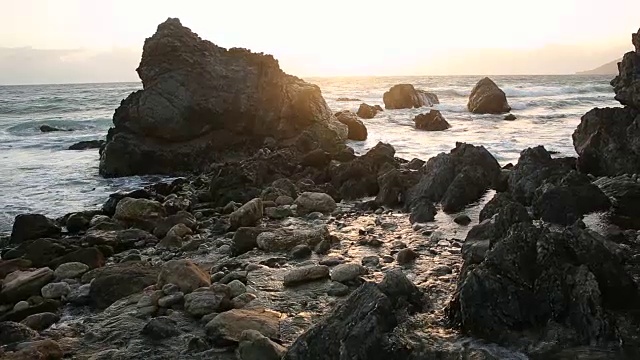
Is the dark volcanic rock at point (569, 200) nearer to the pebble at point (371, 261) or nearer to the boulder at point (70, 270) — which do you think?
the pebble at point (371, 261)

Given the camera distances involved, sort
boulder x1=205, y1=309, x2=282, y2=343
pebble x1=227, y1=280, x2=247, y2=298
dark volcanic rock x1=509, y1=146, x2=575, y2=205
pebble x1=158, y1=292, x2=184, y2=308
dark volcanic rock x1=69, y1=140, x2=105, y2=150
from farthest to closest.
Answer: dark volcanic rock x1=69, y1=140, x2=105, y2=150 → dark volcanic rock x1=509, y1=146, x2=575, y2=205 → pebble x1=227, y1=280, x2=247, y2=298 → pebble x1=158, y1=292, x2=184, y2=308 → boulder x1=205, y1=309, x2=282, y2=343

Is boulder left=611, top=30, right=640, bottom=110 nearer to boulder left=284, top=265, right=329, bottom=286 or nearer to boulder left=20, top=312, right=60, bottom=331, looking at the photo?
boulder left=284, top=265, right=329, bottom=286

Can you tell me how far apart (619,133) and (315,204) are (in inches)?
294

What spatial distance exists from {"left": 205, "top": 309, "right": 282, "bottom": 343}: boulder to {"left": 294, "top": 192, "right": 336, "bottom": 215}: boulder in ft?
18.6

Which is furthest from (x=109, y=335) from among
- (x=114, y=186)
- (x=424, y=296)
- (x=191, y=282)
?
(x=114, y=186)

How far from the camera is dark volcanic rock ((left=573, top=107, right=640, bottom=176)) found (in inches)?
464

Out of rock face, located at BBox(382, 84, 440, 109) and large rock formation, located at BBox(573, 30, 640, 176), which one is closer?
large rock formation, located at BBox(573, 30, 640, 176)

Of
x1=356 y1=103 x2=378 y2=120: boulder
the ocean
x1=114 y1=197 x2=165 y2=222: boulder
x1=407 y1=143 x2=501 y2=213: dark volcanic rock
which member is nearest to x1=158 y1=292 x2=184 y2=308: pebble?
x1=114 y1=197 x2=165 y2=222: boulder

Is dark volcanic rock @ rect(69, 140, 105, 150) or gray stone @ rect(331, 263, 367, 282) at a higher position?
dark volcanic rock @ rect(69, 140, 105, 150)

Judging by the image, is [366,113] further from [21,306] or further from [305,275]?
[21,306]

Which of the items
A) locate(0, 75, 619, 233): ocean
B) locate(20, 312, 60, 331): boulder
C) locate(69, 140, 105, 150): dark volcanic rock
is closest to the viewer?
locate(20, 312, 60, 331): boulder

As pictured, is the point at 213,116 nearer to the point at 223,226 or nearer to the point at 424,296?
the point at 223,226

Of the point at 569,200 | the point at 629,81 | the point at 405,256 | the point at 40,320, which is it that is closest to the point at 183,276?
the point at 40,320

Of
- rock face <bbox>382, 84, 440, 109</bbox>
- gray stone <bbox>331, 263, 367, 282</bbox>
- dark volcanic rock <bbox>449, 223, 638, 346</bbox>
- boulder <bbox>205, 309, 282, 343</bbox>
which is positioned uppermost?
rock face <bbox>382, 84, 440, 109</bbox>
